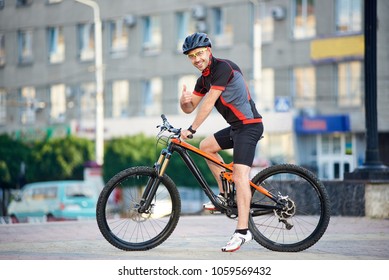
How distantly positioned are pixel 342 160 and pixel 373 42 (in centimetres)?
2489

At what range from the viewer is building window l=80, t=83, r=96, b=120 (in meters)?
41.7

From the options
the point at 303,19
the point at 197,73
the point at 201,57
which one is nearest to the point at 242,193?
the point at 201,57

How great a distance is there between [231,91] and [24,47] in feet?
95.9

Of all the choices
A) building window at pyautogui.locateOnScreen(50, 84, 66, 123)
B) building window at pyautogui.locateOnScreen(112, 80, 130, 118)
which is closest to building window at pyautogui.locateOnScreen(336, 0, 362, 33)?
building window at pyautogui.locateOnScreen(112, 80, 130, 118)

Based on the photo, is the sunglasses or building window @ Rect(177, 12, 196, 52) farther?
building window @ Rect(177, 12, 196, 52)

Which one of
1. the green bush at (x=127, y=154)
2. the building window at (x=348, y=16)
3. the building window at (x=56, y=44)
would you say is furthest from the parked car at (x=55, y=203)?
the building window at (x=348, y=16)

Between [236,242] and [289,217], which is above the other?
[289,217]

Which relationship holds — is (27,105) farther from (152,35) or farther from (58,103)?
(152,35)

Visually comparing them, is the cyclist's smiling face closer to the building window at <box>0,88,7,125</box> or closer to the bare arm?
the bare arm

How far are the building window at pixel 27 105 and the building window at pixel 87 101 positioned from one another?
6.57ft

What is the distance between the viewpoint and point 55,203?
22.7 meters

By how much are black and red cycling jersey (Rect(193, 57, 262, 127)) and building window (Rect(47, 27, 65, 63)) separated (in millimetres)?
29114

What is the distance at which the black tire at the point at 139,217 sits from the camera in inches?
283
